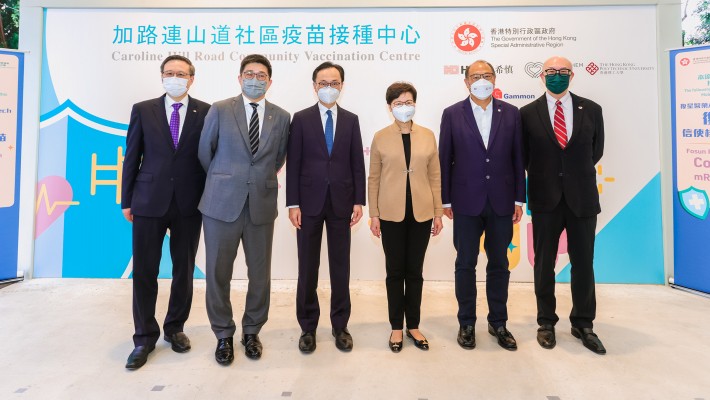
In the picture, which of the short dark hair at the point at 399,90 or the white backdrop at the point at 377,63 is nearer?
the short dark hair at the point at 399,90

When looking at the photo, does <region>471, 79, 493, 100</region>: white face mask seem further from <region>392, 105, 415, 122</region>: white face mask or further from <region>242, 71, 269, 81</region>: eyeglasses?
<region>242, 71, 269, 81</region>: eyeglasses

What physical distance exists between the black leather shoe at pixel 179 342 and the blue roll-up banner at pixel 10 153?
8.28 feet

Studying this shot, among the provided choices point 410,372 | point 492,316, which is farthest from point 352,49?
point 410,372

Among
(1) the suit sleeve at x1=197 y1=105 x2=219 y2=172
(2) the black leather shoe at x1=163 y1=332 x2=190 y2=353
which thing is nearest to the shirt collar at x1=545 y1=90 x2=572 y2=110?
(1) the suit sleeve at x1=197 y1=105 x2=219 y2=172

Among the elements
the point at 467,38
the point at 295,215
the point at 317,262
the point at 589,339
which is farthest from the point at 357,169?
the point at 467,38

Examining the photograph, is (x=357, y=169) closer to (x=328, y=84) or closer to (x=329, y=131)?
(x=329, y=131)

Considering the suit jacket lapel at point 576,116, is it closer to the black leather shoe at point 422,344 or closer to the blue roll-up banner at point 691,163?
the black leather shoe at point 422,344

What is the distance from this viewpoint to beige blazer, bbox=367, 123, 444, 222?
2254 mm

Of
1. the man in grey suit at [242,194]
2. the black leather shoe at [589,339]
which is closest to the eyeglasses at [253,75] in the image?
the man in grey suit at [242,194]

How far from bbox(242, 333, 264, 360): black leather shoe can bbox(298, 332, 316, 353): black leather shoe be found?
24 centimetres

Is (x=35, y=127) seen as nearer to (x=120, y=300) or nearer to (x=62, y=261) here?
(x=62, y=261)

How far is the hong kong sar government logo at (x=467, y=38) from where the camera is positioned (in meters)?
3.83

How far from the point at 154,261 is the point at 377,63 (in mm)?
2737

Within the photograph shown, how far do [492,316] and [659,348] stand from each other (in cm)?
103
